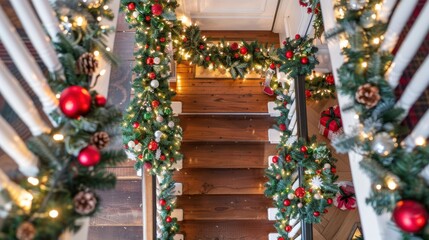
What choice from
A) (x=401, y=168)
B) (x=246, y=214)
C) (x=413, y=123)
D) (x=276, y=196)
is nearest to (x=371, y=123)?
(x=401, y=168)

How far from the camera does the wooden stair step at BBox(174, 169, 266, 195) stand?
12.1 feet

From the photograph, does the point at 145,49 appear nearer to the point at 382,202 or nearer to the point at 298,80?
the point at 298,80

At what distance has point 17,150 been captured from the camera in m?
1.04

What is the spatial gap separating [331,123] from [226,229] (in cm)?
156

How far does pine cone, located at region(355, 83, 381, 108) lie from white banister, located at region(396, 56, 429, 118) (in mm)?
105

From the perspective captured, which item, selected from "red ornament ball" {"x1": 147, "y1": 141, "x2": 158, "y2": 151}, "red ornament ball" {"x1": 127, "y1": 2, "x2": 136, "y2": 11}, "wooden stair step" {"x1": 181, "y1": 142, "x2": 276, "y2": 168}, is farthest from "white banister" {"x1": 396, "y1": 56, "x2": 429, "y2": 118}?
"wooden stair step" {"x1": 181, "y1": 142, "x2": 276, "y2": 168}

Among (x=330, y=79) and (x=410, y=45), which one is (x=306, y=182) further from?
(x=410, y=45)

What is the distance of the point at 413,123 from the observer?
1.51 meters

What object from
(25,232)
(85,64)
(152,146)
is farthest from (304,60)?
(25,232)

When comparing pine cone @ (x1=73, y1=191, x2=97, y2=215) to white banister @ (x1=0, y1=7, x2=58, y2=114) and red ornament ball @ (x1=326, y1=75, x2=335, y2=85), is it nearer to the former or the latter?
white banister @ (x1=0, y1=7, x2=58, y2=114)

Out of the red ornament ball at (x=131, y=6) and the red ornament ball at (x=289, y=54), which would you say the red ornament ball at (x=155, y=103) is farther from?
the red ornament ball at (x=289, y=54)

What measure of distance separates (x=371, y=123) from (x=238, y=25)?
3.24 m

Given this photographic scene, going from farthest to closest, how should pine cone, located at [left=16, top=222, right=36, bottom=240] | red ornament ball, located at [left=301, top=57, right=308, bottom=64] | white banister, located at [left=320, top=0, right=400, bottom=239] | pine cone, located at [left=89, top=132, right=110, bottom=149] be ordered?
red ornament ball, located at [left=301, top=57, right=308, bottom=64]
white banister, located at [left=320, top=0, right=400, bottom=239]
pine cone, located at [left=89, top=132, right=110, bottom=149]
pine cone, located at [left=16, top=222, right=36, bottom=240]

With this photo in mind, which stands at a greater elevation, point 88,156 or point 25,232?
point 88,156
